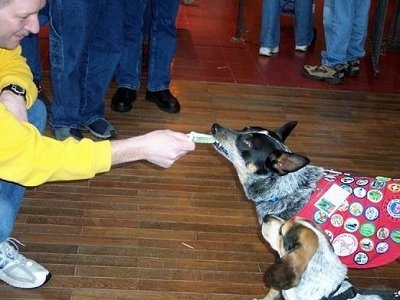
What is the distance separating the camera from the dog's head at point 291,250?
174 centimetres

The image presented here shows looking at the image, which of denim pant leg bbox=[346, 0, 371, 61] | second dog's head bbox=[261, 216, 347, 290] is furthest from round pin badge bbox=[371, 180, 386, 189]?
denim pant leg bbox=[346, 0, 371, 61]

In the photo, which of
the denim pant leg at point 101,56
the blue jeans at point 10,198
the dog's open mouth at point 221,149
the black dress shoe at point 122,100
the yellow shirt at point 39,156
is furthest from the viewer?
the black dress shoe at point 122,100

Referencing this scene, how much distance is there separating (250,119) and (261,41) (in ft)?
5.06

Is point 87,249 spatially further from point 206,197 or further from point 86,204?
point 206,197

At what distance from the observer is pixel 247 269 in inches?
100

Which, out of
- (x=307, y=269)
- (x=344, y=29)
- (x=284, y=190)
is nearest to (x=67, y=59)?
(x=284, y=190)

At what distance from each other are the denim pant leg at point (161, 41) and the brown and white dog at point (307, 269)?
2.20 meters

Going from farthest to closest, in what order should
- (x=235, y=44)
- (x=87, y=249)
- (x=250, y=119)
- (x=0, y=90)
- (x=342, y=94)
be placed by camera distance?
(x=235, y=44)
(x=342, y=94)
(x=250, y=119)
(x=87, y=249)
(x=0, y=90)

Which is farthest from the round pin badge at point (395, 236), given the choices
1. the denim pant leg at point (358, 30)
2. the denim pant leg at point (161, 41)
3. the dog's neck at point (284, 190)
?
the denim pant leg at point (358, 30)

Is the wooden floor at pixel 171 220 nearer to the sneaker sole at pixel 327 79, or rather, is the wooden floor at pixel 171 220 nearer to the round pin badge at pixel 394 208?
the round pin badge at pixel 394 208

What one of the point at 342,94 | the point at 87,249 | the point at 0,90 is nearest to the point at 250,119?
the point at 342,94

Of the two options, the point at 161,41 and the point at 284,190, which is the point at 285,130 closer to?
the point at 284,190

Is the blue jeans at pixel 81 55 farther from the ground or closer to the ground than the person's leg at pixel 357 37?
farther from the ground

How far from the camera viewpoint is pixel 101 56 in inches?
134
